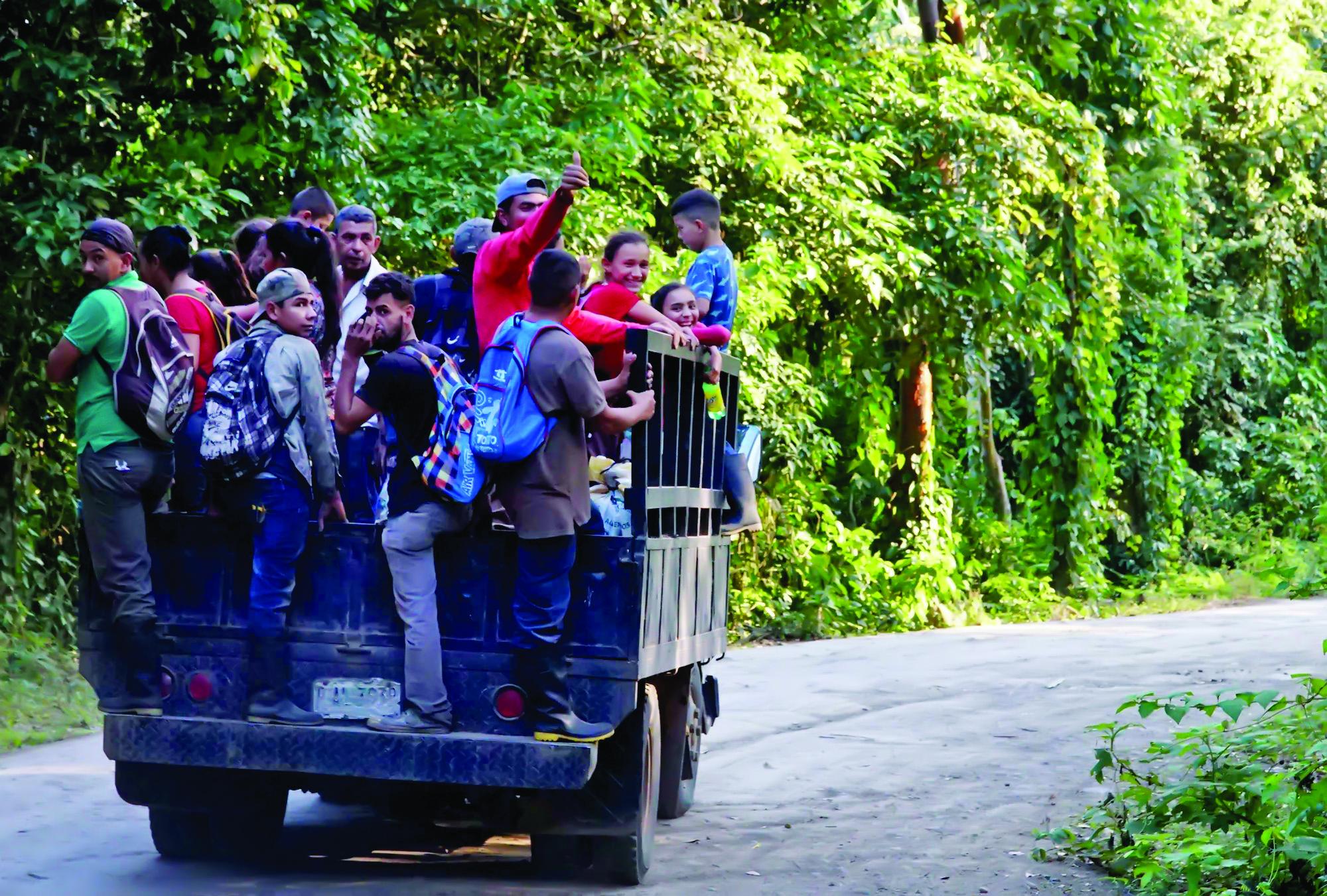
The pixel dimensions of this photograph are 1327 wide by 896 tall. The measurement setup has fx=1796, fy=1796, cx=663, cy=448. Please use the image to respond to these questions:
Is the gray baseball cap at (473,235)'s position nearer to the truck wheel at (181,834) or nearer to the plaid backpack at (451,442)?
the plaid backpack at (451,442)

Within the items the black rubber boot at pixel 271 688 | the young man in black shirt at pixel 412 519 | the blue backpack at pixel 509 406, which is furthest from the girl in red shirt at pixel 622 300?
the black rubber boot at pixel 271 688

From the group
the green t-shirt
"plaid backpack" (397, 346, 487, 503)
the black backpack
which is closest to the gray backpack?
the green t-shirt

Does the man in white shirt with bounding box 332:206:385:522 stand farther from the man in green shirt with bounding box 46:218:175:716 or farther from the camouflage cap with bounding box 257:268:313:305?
the man in green shirt with bounding box 46:218:175:716

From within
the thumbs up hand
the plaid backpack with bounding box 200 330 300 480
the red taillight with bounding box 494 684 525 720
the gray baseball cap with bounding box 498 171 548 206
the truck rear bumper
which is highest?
the gray baseball cap with bounding box 498 171 548 206

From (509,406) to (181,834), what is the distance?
2251 millimetres

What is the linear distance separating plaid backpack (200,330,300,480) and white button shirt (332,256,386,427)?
34cm

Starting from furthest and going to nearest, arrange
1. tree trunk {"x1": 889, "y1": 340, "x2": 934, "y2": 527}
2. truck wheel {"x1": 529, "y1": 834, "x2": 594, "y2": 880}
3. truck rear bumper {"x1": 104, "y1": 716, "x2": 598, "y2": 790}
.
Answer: tree trunk {"x1": 889, "y1": 340, "x2": 934, "y2": 527}
truck wheel {"x1": 529, "y1": 834, "x2": 594, "y2": 880}
truck rear bumper {"x1": 104, "y1": 716, "x2": 598, "y2": 790}

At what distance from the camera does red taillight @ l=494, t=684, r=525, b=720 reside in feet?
20.7

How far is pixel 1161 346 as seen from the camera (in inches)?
946

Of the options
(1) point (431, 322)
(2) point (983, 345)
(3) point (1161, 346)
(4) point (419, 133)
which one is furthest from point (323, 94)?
(3) point (1161, 346)

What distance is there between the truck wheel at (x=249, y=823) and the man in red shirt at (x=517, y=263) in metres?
1.97

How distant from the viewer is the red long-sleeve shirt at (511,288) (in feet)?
22.7

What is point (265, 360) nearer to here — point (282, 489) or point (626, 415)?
point (282, 489)

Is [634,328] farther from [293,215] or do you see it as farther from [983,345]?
[983,345]
